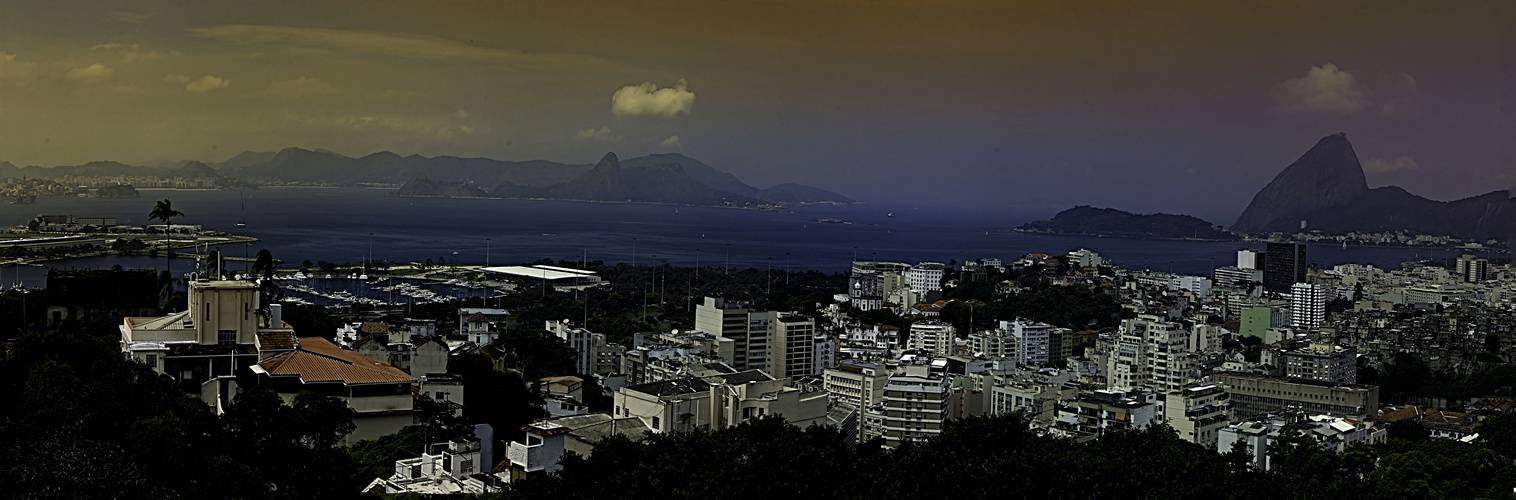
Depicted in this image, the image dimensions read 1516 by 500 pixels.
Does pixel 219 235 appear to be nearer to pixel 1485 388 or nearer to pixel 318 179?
pixel 1485 388

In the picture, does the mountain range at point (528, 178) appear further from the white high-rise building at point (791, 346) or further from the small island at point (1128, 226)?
the white high-rise building at point (791, 346)

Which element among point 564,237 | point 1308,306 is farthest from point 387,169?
point 1308,306

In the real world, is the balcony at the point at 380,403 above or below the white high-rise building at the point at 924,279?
above

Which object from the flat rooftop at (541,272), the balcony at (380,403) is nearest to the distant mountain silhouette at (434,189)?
the flat rooftop at (541,272)

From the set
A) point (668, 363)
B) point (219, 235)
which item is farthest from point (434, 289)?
point (668, 363)

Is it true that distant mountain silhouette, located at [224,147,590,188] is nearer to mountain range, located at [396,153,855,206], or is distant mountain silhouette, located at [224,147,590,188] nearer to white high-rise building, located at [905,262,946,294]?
mountain range, located at [396,153,855,206]
